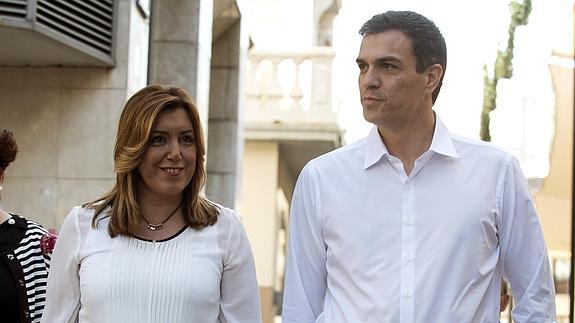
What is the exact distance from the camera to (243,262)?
16.8 feet

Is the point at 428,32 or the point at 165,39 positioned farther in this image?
the point at 165,39

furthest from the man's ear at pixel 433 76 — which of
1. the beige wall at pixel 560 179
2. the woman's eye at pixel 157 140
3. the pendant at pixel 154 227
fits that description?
the beige wall at pixel 560 179

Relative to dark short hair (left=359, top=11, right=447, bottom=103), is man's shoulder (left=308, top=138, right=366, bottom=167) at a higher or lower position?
lower

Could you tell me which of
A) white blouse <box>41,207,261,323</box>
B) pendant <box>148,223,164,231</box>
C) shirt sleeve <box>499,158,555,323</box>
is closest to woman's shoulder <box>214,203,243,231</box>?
white blouse <box>41,207,261,323</box>

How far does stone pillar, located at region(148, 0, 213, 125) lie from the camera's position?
43.1 ft

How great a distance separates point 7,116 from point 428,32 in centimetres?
728

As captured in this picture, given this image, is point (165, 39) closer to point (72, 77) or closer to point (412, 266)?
point (72, 77)

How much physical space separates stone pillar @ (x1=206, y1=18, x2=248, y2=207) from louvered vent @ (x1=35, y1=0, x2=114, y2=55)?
5.72 m

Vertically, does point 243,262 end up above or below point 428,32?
below

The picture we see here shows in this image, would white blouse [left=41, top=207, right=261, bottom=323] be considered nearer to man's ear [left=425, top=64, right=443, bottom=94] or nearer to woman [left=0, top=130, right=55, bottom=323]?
woman [left=0, top=130, right=55, bottom=323]

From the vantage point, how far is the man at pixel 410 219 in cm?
471

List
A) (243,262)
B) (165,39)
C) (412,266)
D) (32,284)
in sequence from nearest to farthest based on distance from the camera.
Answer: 1. (412,266)
2. (243,262)
3. (32,284)
4. (165,39)

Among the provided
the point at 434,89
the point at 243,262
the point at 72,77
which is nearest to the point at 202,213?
the point at 243,262

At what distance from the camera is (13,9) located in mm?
9828
